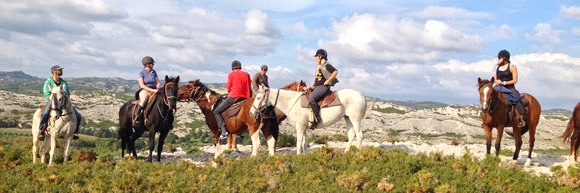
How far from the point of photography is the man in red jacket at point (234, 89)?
13336 mm

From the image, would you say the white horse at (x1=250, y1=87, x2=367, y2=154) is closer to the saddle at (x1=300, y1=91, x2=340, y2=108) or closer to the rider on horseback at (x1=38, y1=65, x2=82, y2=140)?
the saddle at (x1=300, y1=91, x2=340, y2=108)

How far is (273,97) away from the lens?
1302 cm

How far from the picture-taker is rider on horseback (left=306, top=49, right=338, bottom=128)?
12836 mm

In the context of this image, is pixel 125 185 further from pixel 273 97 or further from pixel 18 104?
pixel 18 104

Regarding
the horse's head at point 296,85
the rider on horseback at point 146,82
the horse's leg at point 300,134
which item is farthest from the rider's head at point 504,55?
the rider on horseback at point 146,82

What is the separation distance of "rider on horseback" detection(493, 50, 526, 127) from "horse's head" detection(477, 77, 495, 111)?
26.5 inches

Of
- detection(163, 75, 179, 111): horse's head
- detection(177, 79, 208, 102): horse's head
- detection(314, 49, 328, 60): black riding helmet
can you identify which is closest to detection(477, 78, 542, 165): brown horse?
detection(314, 49, 328, 60): black riding helmet

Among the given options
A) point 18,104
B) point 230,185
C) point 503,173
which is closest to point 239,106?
point 230,185

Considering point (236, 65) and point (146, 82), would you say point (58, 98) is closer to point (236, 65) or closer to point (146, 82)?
point (146, 82)

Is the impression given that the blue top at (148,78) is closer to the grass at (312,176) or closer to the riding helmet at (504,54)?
the grass at (312,176)

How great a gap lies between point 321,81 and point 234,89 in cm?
282

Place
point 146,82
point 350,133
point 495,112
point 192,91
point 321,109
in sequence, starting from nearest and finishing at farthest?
point 495,112
point 321,109
point 350,133
point 146,82
point 192,91

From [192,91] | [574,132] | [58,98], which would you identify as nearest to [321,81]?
[192,91]

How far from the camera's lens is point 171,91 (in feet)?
42.6
